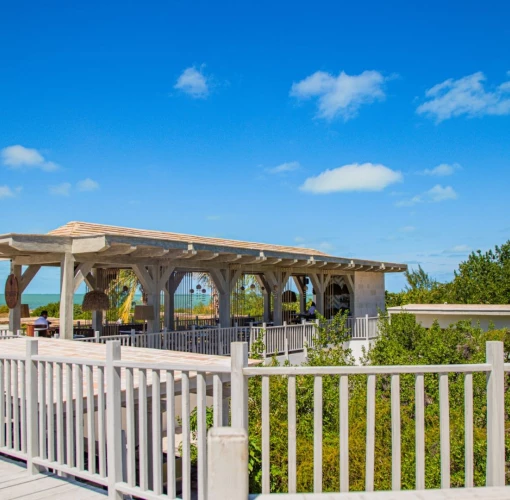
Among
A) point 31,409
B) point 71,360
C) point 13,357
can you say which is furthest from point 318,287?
point 71,360

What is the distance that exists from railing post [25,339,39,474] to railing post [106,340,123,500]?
1.00m

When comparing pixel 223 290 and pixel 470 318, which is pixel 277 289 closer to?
pixel 223 290

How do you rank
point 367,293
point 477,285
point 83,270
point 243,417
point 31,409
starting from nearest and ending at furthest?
point 243,417 < point 31,409 < point 83,270 < point 367,293 < point 477,285

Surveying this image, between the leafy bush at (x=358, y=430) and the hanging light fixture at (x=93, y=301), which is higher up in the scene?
the hanging light fixture at (x=93, y=301)

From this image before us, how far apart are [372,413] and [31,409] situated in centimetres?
281

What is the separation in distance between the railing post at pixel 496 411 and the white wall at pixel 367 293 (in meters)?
18.1

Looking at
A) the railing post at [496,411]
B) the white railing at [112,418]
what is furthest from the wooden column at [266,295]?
the railing post at [496,411]

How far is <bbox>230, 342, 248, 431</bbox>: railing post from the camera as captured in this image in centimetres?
306

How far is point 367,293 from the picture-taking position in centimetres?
2291

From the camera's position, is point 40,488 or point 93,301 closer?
point 40,488

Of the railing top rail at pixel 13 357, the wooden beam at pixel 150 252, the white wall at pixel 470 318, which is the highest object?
the wooden beam at pixel 150 252

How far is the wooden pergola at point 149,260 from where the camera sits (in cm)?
1064

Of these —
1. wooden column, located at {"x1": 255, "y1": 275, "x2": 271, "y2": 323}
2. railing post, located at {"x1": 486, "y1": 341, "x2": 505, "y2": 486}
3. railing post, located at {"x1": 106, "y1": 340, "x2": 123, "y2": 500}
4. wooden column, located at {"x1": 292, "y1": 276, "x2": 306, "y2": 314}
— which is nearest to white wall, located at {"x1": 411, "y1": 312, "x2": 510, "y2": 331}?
wooden column, located at {"x1": 255, "y1": 275, "x2": 271, "y2": 323}

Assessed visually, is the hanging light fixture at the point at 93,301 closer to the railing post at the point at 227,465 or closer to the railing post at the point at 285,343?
the railing post at the point at 285,343
